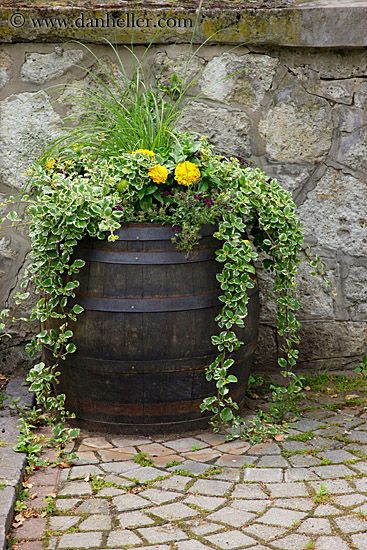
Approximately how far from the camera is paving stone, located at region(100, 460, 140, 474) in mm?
3381

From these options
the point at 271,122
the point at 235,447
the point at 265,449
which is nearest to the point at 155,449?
the point at 235,447

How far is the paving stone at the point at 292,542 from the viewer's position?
9.25 ft

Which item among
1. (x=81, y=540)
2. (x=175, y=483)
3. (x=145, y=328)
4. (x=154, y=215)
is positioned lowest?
(x=81, y=540)

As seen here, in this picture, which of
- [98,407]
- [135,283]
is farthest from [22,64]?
[98,407]

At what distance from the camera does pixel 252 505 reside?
3.10 m

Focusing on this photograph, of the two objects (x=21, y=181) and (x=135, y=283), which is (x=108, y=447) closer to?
(x=135, y=283)

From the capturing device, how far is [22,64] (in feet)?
13.6

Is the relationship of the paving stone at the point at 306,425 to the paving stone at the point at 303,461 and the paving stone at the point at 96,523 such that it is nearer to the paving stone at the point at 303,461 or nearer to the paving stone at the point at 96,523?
the paving stone at the point at 303,461

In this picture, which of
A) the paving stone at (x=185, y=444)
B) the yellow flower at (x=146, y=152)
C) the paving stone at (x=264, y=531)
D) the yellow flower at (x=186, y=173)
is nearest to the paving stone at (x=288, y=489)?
the paving stone at (x=264, y=531)

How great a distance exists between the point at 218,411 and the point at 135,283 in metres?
0.63

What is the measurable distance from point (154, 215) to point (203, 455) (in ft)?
3.14

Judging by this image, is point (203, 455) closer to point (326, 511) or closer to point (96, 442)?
point (96, 442)

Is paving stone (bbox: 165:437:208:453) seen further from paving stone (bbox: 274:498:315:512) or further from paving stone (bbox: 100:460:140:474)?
paving stone (bbox: 274:498:315:512)

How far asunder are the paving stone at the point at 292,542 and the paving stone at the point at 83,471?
2.65 feet
